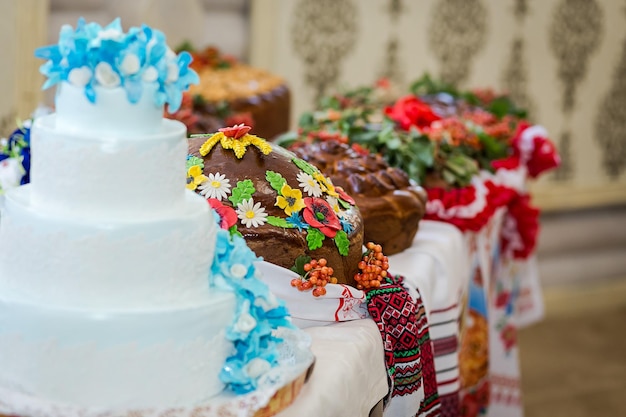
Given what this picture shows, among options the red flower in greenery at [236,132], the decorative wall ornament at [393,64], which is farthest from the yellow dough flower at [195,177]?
the decorative wall ornament at [393,64]

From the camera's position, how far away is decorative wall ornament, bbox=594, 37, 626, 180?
6.99 metres

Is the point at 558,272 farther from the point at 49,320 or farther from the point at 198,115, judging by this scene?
the point at 49,320

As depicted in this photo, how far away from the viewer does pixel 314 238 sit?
1.90m

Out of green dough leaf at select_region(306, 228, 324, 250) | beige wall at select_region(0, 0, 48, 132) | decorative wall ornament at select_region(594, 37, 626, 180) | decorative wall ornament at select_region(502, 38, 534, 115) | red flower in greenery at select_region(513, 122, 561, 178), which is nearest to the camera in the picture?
green dough leaf at select_region(306, 228, 324, 250)

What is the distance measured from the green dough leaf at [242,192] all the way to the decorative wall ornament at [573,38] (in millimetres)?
5123

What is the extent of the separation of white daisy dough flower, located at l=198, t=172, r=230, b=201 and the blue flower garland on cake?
0.31m

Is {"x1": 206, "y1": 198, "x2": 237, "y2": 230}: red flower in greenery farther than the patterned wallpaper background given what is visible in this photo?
No

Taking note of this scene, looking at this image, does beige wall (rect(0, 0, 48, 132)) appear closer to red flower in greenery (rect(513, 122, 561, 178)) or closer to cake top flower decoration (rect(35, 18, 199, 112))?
red flower in greenery (rect(513, 122, 561, 178))

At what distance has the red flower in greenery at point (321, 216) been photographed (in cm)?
191

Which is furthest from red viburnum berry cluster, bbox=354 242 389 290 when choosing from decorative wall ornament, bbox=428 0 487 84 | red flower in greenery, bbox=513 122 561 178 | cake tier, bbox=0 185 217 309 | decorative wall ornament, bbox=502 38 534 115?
decorative wall ornament, bbox=502 38 534 115

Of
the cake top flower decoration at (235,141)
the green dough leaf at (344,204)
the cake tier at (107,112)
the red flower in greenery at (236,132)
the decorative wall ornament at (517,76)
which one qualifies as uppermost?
the cake tier at (107,112)

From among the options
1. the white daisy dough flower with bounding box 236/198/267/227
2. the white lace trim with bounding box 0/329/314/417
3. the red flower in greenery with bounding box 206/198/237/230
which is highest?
the red flower in greenery with bounding box 206/198/237/230

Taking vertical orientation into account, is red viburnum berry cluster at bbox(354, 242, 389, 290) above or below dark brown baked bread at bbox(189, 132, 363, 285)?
below

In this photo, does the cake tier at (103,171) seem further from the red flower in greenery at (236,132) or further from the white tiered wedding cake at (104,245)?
the red flower in greenery at (236,132)
